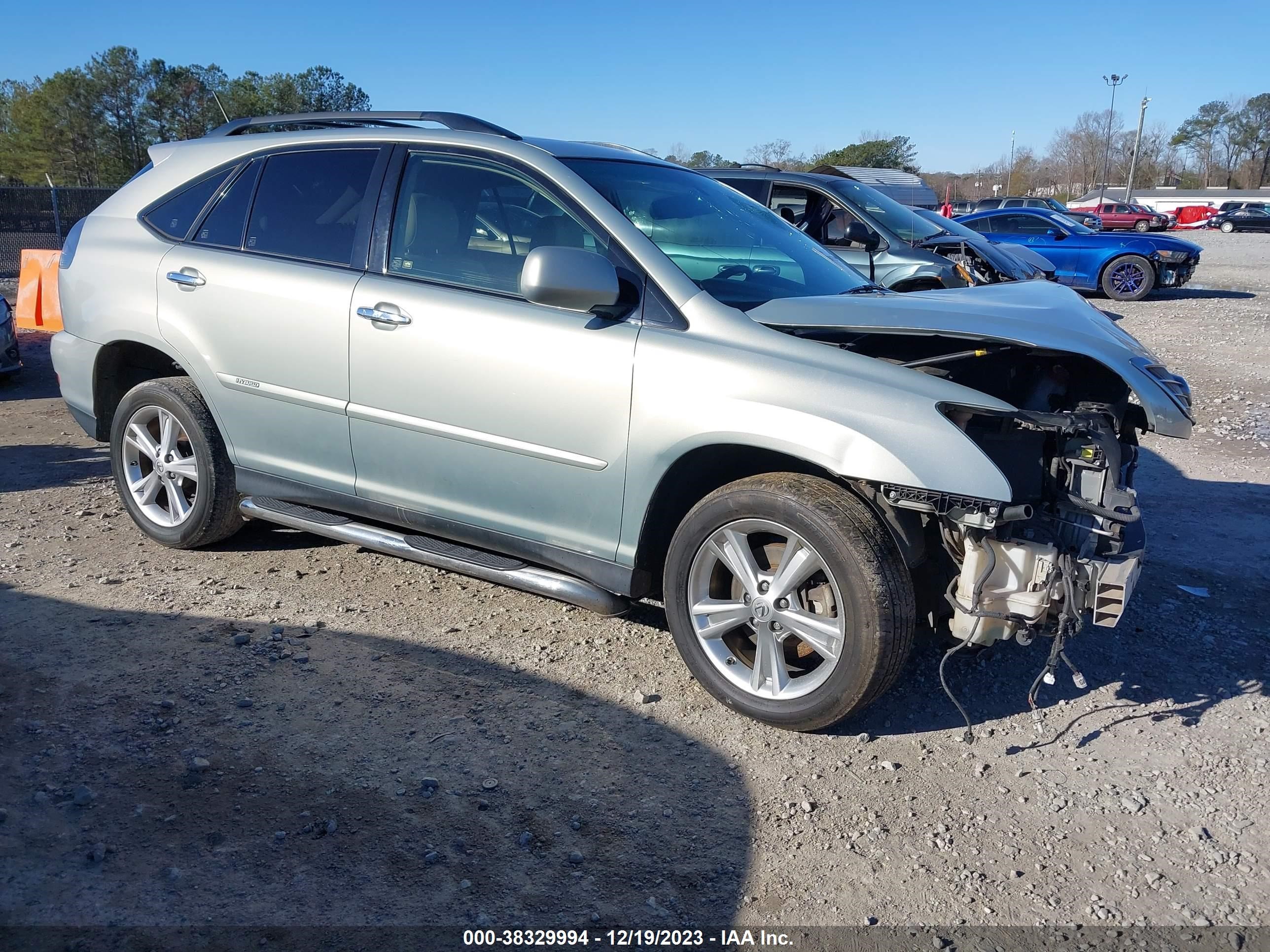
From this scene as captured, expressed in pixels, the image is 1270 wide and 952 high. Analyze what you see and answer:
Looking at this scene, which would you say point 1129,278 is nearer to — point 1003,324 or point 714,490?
point 1003,324

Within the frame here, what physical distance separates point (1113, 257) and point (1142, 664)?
52.6ft

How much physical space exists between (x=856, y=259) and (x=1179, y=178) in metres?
109

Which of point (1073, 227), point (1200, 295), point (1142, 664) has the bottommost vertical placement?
point (1142, 664)

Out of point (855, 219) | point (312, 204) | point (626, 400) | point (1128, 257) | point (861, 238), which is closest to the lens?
point (626, 400)

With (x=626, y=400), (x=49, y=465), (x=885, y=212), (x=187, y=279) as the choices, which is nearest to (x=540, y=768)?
(x=626, y=400)

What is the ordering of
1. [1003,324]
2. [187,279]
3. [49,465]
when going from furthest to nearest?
[49,465] → [187,279] → [1003,324]

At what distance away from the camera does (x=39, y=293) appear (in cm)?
1018

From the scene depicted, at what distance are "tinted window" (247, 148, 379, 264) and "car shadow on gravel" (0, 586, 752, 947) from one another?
1.63m

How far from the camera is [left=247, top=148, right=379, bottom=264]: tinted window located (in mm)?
4246

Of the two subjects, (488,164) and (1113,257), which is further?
(1113,257)

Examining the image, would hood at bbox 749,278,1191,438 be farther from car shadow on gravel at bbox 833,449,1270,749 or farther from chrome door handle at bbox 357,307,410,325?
chrome door handle at bbox 357,307,410,325

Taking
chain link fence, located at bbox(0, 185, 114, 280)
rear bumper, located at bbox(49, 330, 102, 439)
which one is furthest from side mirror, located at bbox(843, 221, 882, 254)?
chain link fence, located at bbox(0, 185, 114, 280)

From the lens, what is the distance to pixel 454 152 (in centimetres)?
408

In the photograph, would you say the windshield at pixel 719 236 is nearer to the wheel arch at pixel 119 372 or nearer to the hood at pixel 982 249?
the wheel arch at pixel 119 372
